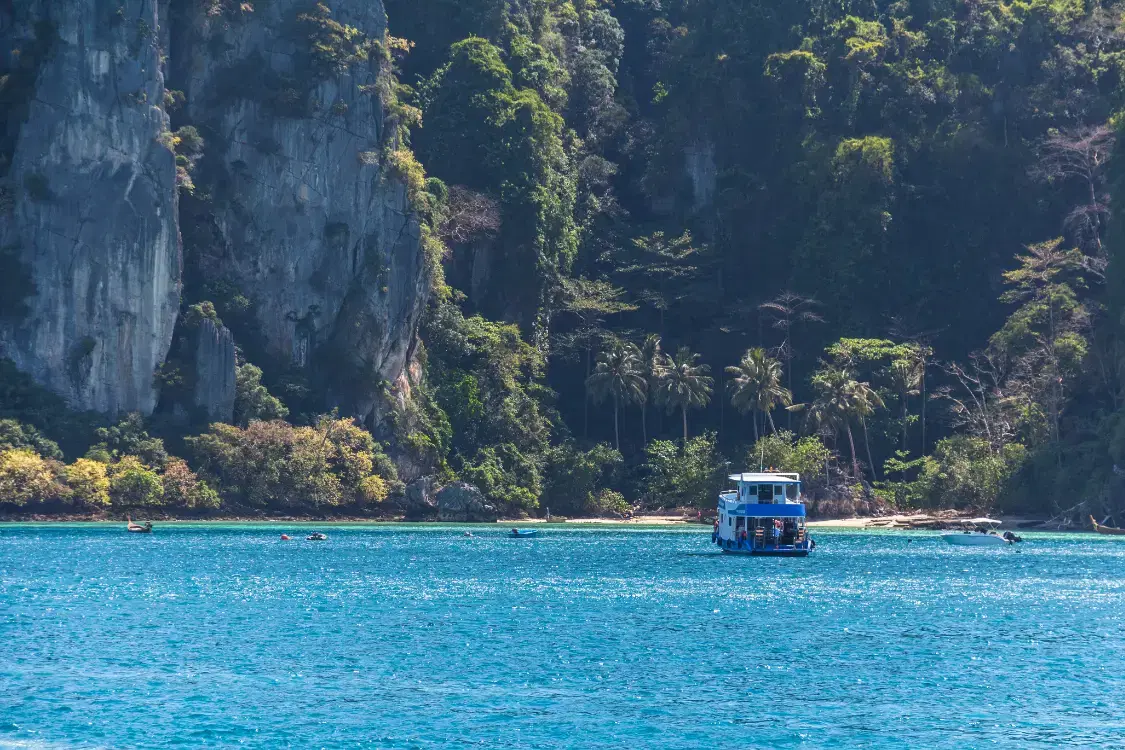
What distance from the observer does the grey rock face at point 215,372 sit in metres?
84.8

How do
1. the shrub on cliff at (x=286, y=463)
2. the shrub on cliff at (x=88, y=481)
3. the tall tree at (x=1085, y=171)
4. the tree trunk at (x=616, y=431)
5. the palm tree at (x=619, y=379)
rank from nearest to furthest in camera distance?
the shrub on cliff at (x=88, y=481) → the shrub on cliff at (x=286, y=463) → the tall tree at (x=1085, y=171) → the palm tree at (x=619, y=379) → the tree trunk at (x=616, y=431)

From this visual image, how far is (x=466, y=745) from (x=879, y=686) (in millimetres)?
9566

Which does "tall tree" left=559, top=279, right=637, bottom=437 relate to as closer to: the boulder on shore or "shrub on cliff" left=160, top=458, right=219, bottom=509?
the boulder on shore

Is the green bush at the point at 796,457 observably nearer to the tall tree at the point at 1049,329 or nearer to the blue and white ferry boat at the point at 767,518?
the tall tree at the point at 1049,329

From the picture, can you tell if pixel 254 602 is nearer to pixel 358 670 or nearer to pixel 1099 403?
pixel 358 670

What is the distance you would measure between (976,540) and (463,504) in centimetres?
2942

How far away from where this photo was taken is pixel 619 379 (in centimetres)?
9050

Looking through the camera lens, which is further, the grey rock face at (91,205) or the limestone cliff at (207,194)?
the limestone cliff at (207,194)

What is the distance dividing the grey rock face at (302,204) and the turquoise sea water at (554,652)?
98.8ft

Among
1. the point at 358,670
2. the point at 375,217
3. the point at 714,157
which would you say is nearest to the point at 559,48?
the point at 714,157

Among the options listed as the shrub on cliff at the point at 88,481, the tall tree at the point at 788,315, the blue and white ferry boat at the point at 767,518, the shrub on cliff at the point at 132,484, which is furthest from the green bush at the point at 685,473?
the shrub on cliff at the point at 88,481

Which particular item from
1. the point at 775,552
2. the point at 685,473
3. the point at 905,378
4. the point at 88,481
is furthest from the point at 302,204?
the point at 775,552

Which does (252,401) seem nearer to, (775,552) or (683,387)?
(683,387)

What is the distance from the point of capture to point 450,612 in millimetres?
42125
